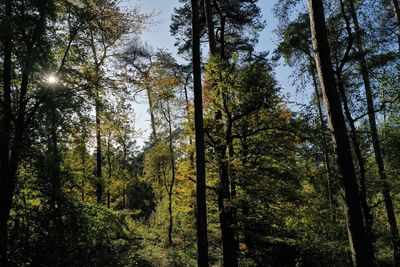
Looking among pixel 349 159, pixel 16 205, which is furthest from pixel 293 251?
pixel 16 205

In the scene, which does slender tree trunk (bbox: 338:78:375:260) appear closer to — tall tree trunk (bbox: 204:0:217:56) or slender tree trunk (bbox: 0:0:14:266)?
→ tall tree trunk (bbox: 204:0:217:56)

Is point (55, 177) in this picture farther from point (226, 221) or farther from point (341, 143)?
point (341, 143)

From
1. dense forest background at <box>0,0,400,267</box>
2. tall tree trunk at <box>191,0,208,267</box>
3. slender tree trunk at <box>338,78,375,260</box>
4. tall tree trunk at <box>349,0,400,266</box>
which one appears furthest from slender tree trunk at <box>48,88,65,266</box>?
tall tree trunk at <box>349,0,400,266</box>

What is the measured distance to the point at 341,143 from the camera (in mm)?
5805

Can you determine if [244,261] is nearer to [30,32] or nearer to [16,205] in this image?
[16,205]

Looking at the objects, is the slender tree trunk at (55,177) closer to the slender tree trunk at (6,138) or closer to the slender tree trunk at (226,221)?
the slender tree trunk at (6,138)

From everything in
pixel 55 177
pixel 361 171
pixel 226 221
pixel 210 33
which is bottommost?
pixel 226 221

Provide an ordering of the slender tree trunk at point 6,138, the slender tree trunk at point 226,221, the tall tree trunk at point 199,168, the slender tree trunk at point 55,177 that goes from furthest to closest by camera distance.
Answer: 1. the slender tree trunk at point 226,221
2. the slender tree trunk at point 55,177
3. the slender tree trunk at point 6,138
4. the tall tree trunk at point 199,168

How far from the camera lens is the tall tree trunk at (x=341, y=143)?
550 cm

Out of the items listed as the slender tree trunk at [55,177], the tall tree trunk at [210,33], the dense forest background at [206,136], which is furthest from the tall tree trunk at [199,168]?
the slender tree trunk at [55,177]

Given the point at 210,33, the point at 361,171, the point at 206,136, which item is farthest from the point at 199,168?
the point at 361,171

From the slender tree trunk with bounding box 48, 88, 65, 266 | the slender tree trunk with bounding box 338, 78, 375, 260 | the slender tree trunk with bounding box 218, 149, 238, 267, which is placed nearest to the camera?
the slender tree trunk with bounding box 48, 88, 65, 266

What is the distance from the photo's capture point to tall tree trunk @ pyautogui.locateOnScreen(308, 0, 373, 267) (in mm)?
5500

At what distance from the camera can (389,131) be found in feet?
51.6
